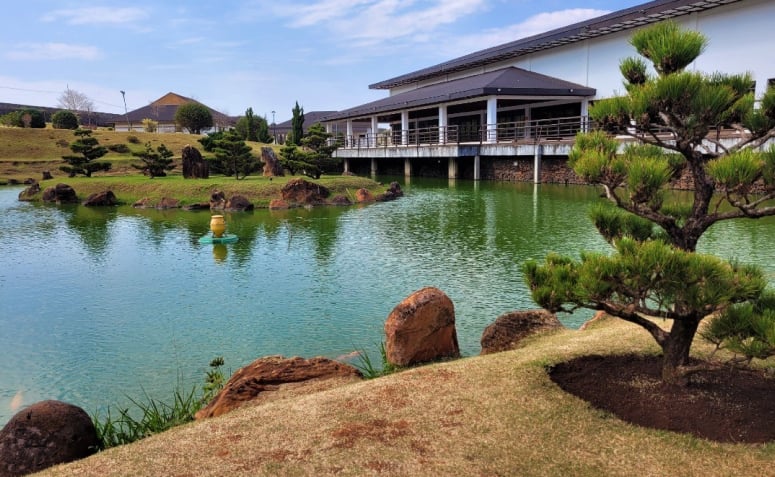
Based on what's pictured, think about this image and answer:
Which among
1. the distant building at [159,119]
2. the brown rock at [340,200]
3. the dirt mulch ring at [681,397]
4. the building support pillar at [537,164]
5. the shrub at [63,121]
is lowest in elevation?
the dirt mulch ring at [681,397]

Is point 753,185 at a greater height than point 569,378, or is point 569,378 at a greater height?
point 753,185

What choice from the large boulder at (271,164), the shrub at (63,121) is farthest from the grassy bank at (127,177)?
the shrub at (63,121)

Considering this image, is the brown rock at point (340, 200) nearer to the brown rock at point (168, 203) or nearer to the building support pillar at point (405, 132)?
the brown rock at point (168, 203)

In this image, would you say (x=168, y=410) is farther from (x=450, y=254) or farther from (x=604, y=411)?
(x=450, y=254)

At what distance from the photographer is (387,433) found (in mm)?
3125

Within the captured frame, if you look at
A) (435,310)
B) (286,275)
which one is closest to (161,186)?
(286,275)

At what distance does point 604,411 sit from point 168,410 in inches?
125

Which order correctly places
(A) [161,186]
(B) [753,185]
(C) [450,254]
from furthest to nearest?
(A) [161,186] → (C) [450,254] → (B) [753,185]

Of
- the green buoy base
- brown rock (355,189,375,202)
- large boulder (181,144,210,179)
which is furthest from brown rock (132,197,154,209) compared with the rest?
the green buoy base

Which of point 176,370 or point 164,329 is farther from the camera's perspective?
point 164,329

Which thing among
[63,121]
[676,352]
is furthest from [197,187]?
[63,121]

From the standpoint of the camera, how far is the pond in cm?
554

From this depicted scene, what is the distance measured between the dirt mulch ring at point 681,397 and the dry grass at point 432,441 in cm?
11

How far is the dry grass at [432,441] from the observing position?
2764mm
